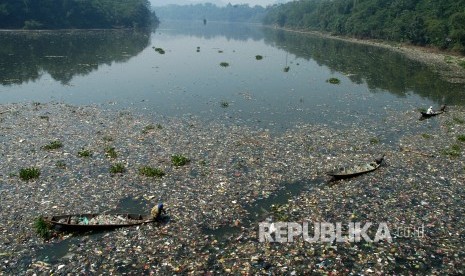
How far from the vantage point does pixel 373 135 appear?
3500cm

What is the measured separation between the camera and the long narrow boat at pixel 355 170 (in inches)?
971

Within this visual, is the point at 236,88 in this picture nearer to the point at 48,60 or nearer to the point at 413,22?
the point at 48,60

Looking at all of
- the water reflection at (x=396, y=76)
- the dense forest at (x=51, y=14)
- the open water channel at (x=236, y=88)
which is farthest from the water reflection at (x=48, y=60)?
the water reflection at (x=396, y=76)

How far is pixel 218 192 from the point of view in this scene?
2270 centimetres

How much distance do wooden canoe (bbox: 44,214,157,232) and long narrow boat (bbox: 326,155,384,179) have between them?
13.2 m

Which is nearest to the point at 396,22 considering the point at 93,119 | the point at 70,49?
the point at 70,49

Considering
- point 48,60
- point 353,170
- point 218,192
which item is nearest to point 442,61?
point 353,170

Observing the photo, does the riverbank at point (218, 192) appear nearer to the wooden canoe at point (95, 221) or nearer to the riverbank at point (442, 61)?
the wooden canoe at point (95, 221)

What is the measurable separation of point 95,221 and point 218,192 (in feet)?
25.2

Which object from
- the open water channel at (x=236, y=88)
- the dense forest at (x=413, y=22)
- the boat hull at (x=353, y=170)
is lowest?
the boat hull at (x=353, y=170)

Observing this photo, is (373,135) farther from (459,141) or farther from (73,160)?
(73,160)

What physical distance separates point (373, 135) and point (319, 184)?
46.0 ft

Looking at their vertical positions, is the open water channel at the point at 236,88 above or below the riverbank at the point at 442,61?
below

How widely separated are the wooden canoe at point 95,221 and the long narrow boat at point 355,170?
1322 cm
